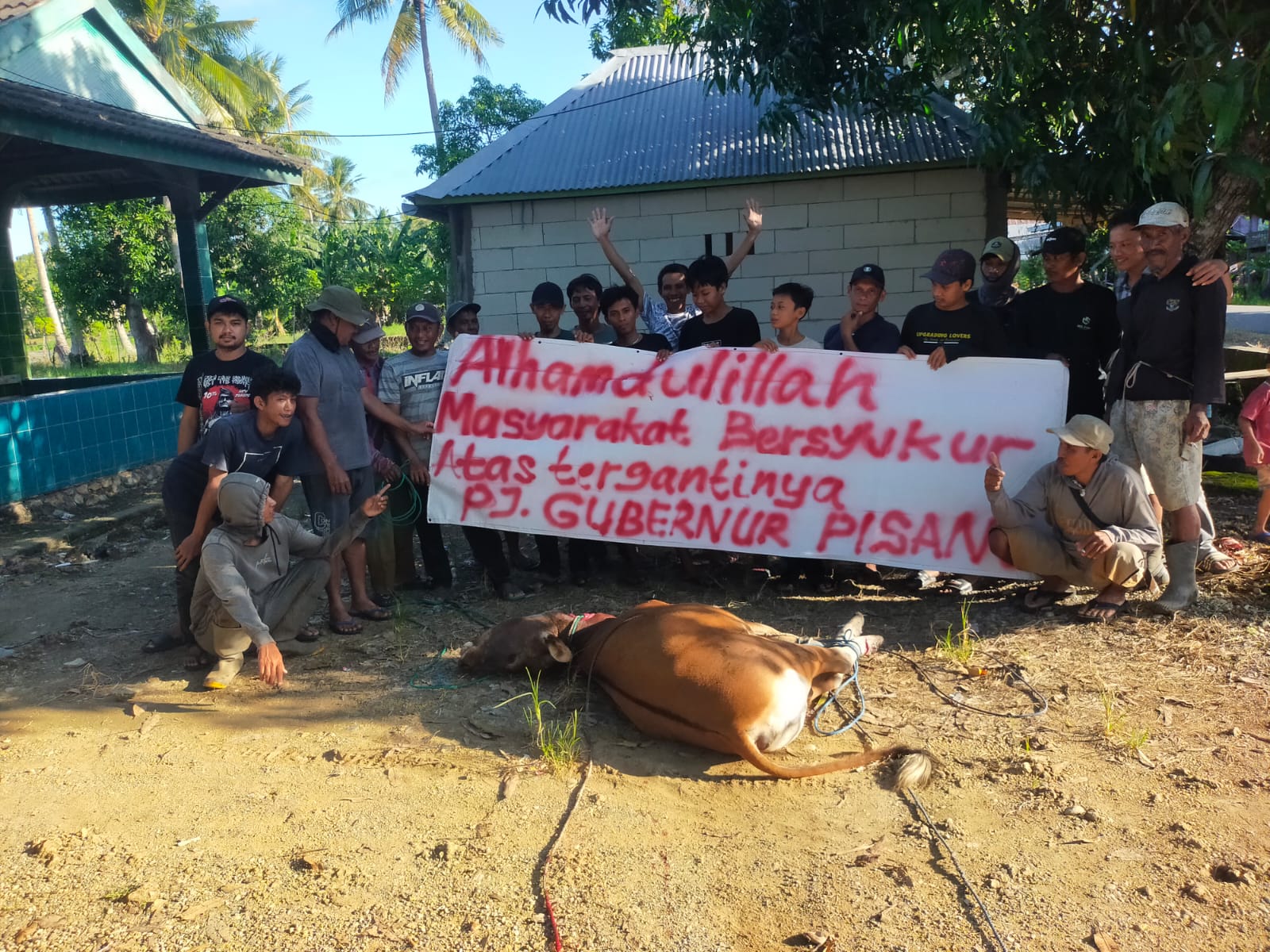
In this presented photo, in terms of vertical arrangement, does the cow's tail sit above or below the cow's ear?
below

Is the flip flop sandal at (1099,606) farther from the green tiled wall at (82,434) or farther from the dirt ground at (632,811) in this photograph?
the green tiled wall at (82,434)

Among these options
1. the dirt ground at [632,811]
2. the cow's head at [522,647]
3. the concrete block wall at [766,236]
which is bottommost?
the dirt ground at [632,811]

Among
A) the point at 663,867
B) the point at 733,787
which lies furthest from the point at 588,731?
the point at 663,867

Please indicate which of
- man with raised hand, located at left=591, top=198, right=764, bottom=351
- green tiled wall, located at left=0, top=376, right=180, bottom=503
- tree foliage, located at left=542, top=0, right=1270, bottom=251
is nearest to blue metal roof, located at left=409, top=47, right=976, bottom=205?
tree foliage, located at left=542, top=0, right=1270, bottom=251

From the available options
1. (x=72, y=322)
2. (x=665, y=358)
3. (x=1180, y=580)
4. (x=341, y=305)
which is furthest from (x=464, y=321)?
(x=72, y=322)

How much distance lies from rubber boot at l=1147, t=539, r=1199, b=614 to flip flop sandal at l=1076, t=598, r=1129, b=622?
15 cm

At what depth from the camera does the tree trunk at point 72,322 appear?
22.0m

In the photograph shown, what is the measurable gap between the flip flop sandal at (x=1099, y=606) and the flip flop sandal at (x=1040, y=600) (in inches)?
6.1

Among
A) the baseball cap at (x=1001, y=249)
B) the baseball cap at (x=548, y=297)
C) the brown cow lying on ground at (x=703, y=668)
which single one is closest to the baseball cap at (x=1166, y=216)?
the baseball cap at (x=1001, y=249)

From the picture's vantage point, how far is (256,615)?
4.16 metres

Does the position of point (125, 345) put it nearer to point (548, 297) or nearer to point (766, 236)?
point (766, 236)

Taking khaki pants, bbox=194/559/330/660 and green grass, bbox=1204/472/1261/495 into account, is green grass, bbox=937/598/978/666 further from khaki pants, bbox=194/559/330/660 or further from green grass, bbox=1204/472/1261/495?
green grass, bbox=1204/472/1261/495

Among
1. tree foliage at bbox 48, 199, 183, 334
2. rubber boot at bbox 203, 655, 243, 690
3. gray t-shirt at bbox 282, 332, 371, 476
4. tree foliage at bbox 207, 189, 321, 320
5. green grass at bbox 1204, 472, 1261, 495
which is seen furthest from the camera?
tree foliage at bbox 207, 189, 321, 320

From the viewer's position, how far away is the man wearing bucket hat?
4.91 metres
